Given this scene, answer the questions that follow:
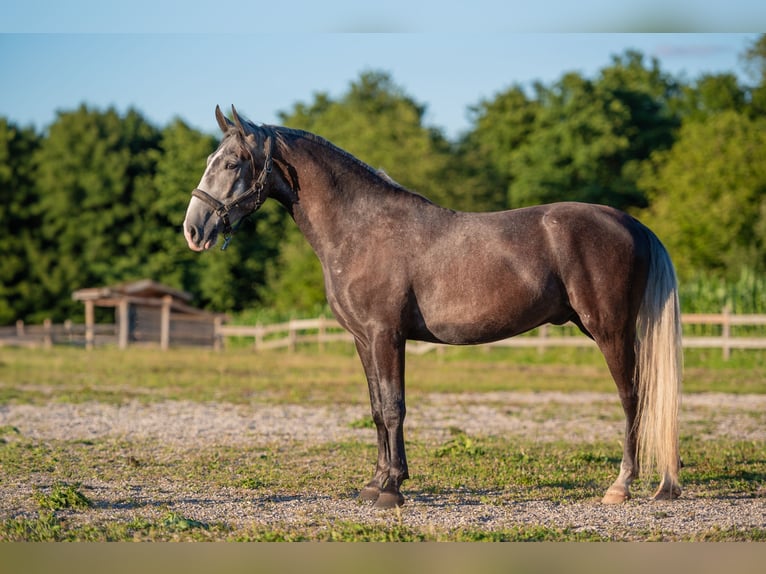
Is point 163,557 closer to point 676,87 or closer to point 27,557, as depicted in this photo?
point 27,557

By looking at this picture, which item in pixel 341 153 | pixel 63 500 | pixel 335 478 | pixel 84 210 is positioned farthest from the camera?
pixel 84 210

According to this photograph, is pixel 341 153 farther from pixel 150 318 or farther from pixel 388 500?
pixel 150 318

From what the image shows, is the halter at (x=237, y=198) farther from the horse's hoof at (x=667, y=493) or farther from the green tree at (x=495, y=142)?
the green tree at (x=495, y=142)

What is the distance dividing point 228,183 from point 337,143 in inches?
1702

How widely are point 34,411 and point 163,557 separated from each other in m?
8.37

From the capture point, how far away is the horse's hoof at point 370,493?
6301 millimetres

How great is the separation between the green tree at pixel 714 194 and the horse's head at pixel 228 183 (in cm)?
3303

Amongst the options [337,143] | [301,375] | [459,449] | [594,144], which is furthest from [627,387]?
[337,143]

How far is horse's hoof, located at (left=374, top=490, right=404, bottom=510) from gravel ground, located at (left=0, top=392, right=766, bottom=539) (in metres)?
0.09

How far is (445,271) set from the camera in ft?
20.9

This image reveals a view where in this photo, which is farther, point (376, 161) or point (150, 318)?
point (376, 161)

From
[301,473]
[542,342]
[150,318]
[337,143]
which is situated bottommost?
[301,473]

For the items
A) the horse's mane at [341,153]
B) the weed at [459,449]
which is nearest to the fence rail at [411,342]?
the weed at [459,449]

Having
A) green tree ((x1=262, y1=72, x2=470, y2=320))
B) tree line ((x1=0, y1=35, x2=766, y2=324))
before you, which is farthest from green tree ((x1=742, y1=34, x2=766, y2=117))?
green tree ((x1=262, y1=72, x2=470, y2=320))
